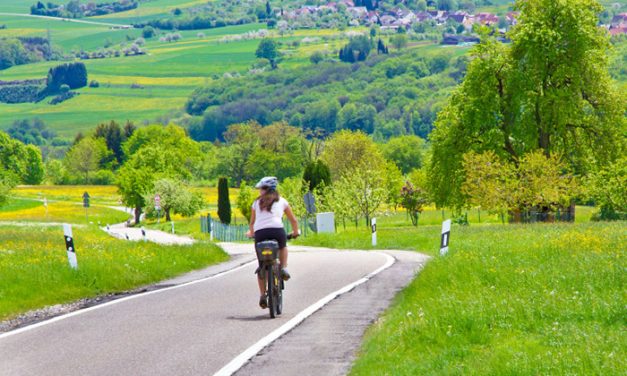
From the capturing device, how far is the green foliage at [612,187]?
2089 inches

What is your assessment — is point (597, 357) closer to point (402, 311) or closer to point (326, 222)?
point (402, 311)

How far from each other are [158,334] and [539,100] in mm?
47182

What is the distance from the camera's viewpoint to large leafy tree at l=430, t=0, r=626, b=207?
5653 cm

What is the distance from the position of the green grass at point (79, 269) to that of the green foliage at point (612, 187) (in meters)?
29.9

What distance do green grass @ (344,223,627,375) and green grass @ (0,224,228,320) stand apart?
5.46m

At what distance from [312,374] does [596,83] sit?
50849 millimetres

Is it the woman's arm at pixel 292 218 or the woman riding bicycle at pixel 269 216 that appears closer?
the woman riding bicycle at pixel 269 216

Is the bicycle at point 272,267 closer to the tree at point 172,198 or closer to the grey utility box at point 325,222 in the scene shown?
the grey utility box at point 325,222

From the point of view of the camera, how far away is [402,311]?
13156 millimetres

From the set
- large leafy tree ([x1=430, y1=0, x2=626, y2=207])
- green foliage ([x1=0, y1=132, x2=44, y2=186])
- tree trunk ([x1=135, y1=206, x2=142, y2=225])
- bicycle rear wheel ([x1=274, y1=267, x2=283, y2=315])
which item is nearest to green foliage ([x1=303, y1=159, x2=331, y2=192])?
large leafy tree ([x1=430, y1=0, x2=626, y2=207])

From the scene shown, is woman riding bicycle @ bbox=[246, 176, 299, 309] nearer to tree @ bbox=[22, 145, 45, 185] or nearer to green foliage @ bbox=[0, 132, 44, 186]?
green foliage @ bbox=[0, 132, 44, 186]

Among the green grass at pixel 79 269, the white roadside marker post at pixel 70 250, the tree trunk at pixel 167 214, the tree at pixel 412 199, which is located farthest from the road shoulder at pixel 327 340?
the tree trunk at pixel 167 214

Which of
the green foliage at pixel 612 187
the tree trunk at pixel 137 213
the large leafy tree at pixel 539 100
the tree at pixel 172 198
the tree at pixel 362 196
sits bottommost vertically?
the tree trunk at pixel 137 213

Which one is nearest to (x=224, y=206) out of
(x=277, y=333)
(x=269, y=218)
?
(x=269, y=218)
